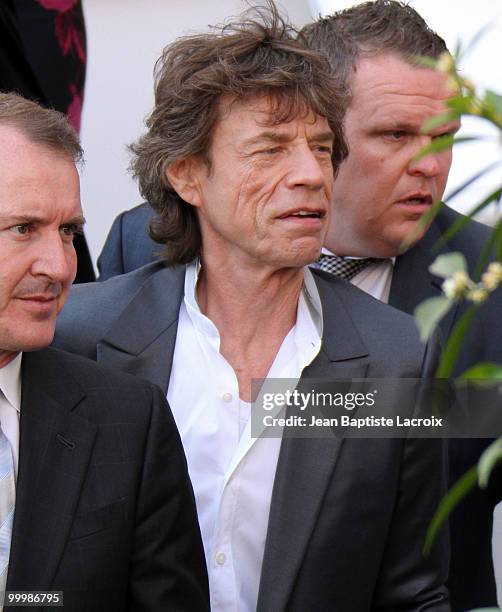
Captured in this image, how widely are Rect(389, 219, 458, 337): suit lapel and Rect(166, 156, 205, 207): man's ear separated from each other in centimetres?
52

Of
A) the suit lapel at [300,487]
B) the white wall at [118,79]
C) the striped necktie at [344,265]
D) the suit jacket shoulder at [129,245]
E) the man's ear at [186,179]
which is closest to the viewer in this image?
the suit lapel at [300,487]

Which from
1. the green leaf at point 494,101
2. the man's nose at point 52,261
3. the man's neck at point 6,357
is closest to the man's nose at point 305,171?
the man's nose at point 52,261

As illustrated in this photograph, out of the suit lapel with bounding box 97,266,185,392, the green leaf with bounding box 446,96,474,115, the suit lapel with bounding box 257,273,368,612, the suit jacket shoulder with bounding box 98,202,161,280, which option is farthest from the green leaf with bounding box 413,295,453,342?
the suit jacket shoulder with bounding box 98,202,161,280

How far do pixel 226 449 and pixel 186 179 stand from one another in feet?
2.03

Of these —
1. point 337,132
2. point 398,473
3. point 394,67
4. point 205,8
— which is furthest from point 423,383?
point 205,8

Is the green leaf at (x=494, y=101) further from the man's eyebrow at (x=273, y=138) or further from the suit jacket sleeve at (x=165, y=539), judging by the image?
the man's eyebrow at (x=273, y=138)

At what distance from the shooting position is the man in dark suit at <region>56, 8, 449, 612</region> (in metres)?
2.30

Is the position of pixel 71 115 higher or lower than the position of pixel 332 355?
higher

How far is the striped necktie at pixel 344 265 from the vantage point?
111 inches

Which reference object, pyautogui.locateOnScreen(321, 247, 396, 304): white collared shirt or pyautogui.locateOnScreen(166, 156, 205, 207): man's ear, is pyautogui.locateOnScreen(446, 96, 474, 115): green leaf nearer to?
pyautogui.locateOnScreen(166, 156, 205, 207): man's ear

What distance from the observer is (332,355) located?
2441mm

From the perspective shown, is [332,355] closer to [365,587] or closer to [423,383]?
[423,383]

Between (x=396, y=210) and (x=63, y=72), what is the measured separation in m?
1.17

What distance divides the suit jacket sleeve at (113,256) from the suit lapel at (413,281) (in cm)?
78
